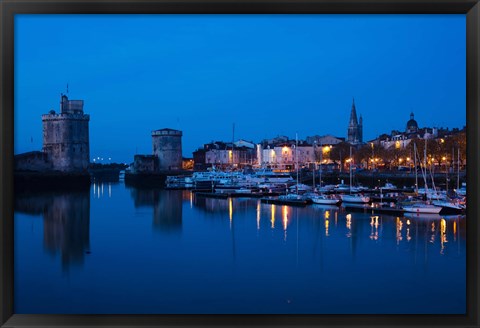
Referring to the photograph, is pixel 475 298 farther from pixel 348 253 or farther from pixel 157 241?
pixel 157 241

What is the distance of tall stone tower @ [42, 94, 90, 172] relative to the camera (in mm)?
24031

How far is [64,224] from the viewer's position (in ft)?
38.2

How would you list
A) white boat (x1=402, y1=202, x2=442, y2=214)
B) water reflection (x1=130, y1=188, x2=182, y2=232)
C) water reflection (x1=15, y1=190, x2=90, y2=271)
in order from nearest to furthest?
water reflection (x1=15, y1=190, x2=90, y2=271)
water reflection (x1=130, y1=188, x2=182, y2=232)
white boat (x1=402, y1=202, x2=442, y2=214)

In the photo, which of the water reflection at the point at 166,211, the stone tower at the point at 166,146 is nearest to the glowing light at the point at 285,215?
the water reflection at the point at 166,211

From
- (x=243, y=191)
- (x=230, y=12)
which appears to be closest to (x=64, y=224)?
(x=230, y=12)

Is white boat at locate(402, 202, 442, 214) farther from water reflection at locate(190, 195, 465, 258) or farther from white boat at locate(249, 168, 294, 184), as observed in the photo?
white boat at locate(249, 168, 294, 184)

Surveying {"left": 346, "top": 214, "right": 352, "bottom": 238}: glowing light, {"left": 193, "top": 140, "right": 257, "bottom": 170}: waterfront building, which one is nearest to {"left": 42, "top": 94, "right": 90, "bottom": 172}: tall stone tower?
{"left": 346, "top": 214, "right": 352, "bottom": 238}: glowing light

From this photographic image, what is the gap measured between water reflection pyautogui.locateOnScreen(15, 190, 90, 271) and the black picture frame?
3.69 meters

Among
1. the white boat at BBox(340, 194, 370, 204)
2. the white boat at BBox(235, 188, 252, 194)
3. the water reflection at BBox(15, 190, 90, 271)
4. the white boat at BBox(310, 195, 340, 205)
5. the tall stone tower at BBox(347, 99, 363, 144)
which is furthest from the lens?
the tall stone tower at BBox(347, 99, 363, 144)

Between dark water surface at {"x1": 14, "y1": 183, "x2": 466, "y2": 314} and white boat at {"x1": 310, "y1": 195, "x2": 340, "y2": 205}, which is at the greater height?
white boat at {"x1": 310, "y1": 195, "x2": 340, "y2": 205}

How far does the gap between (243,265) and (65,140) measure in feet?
61.3

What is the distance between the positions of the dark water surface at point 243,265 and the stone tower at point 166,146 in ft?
66.3

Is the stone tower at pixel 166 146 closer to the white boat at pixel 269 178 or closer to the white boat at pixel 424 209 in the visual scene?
the white boat at pixel 269 178

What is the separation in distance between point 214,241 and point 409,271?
341 cm
